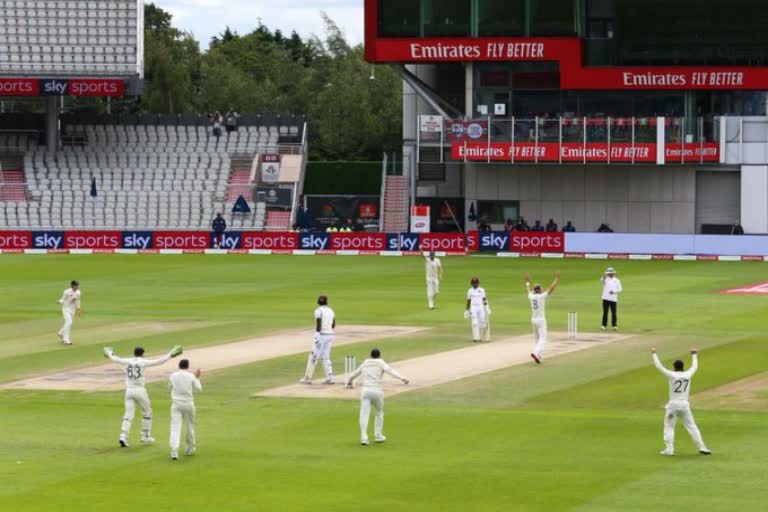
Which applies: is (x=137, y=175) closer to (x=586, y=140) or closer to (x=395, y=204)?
(x=395, y=204)

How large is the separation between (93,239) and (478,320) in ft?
142

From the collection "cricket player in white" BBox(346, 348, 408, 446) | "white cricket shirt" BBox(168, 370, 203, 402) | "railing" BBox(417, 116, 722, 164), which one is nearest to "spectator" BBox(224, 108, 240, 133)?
"railing" BBox(417, 116, 722, 164)

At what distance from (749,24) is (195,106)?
59.9 metres

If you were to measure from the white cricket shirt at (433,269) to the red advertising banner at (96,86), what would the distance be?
4341 cm

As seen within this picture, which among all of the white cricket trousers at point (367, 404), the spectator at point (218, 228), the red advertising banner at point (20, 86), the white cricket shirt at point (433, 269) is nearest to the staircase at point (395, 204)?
the spectator at point (218, 228)

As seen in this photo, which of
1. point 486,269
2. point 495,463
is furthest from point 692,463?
point 486,269

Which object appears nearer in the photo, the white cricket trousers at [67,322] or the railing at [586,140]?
the white cricket trousers at [67,322]

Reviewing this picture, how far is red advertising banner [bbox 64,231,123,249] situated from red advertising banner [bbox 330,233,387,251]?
10.8 metres

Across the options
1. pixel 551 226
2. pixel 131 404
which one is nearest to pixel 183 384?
pixel 131 404

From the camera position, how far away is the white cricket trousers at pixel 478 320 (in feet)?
134

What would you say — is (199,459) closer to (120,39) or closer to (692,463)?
(692,463)

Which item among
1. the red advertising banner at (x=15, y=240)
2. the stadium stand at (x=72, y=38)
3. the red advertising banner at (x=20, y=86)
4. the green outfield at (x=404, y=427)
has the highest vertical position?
the stadium stand at (x=72, y=38)

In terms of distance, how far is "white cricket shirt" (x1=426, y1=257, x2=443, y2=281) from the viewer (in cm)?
5022

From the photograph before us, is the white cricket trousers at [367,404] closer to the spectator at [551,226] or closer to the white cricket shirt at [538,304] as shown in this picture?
the white cricket shirt at [538,304]
